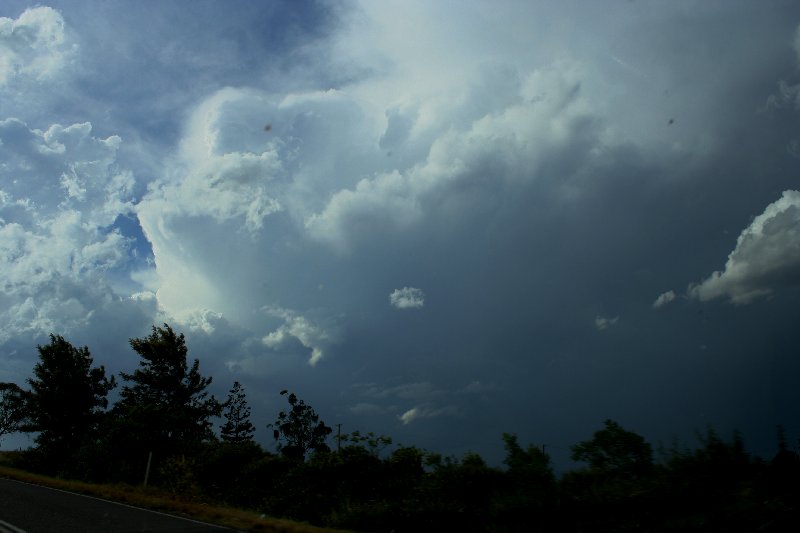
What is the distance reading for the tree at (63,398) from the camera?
149 feet

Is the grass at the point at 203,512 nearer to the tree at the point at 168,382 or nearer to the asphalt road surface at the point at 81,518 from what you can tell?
the asphalt road surface at the point at 81,518

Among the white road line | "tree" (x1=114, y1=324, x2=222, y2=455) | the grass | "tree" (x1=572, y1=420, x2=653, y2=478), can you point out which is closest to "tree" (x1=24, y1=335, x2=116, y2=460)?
"tree" (x1=114, y1=324, x2=222, y2=455)

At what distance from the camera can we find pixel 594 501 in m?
10.5

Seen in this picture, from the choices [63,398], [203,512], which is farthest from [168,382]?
[203,512]

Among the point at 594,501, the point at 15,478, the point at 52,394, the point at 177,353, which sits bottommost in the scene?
the point at 15,478

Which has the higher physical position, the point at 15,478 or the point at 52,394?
the point at 52,394

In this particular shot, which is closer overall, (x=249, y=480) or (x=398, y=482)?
(x=398, y=482)

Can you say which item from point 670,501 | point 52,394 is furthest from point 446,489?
point 52,394

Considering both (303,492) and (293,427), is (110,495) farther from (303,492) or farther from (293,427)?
(293,427)

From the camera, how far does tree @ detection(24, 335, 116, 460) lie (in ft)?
149

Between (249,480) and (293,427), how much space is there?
58228mm

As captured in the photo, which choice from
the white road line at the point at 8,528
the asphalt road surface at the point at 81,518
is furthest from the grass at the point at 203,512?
the white road line at the point at 8,528

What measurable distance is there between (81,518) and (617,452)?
12543 millimetres

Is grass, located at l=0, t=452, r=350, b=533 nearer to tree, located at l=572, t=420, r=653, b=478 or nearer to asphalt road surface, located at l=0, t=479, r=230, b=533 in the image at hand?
asphalt road surface, located at l=0, t=479, r=230, b=533
